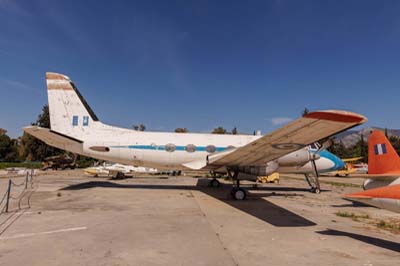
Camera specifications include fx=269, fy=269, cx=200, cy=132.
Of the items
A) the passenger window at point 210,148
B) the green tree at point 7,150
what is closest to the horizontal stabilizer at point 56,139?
the passenger window at point 210,148

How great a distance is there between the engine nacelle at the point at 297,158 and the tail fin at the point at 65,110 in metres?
11.8

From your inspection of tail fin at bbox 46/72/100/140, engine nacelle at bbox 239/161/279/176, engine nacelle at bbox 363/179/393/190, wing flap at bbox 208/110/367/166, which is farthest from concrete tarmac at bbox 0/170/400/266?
tail fin at bbox 46/72/100/140

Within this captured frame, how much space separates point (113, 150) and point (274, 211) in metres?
9.89

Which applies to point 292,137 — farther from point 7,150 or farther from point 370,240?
point 7,150

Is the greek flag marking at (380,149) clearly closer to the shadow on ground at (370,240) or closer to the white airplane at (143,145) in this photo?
the shadow on ground at (370,240)

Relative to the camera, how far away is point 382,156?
9.85 metres

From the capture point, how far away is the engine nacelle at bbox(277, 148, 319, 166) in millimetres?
15789

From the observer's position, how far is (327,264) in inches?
205

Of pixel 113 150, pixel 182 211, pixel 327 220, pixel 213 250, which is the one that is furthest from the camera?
pixel 113 150

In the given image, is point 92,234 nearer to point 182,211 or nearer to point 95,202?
point 182,211

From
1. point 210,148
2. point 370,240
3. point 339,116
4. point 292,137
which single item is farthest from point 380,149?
point 210,148

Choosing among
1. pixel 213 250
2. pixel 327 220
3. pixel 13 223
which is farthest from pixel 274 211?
pixel 13 223

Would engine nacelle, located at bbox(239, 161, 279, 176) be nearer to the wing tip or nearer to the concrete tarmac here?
the concrete tarmac

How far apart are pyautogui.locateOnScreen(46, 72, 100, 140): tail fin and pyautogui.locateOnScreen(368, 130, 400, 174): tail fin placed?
48.6 feet
